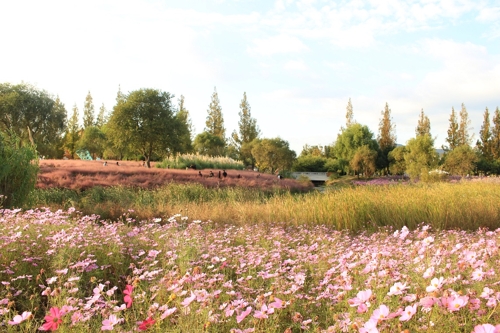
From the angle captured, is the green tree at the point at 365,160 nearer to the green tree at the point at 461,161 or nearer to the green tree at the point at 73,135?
the green tree at the point at 461,161

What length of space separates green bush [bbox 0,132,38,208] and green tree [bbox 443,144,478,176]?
36977 millimetres

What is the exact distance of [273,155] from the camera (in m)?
40.0


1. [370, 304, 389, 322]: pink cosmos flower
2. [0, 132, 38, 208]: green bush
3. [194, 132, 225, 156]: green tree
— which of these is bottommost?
[370, 304, 389, 322]: pink cosmos flower

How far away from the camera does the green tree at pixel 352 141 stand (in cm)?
5412

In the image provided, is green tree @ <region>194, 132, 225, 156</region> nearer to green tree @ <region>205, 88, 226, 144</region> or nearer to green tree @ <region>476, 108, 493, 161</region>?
green tree @ <region>205, 88, 226, 144</region>

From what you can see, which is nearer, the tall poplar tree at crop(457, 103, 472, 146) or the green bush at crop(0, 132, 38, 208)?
the green bush at crop(0, 132, 38, 208)

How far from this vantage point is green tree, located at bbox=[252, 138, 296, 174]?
131ft

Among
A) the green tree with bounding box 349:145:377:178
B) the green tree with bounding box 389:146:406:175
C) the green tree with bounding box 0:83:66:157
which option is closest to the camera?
the green tree with bounding box 0:83:66:157

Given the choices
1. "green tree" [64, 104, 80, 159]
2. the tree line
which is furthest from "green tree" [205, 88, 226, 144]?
"green tree" [64, 104, 80, 159]

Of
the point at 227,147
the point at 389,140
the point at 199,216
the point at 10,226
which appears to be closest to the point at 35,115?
the point at 227,147

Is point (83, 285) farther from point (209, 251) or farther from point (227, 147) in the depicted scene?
point (227, 147)

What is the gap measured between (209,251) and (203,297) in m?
2.06

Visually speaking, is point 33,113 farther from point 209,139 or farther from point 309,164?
point 309,164

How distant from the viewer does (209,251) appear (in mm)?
4332
